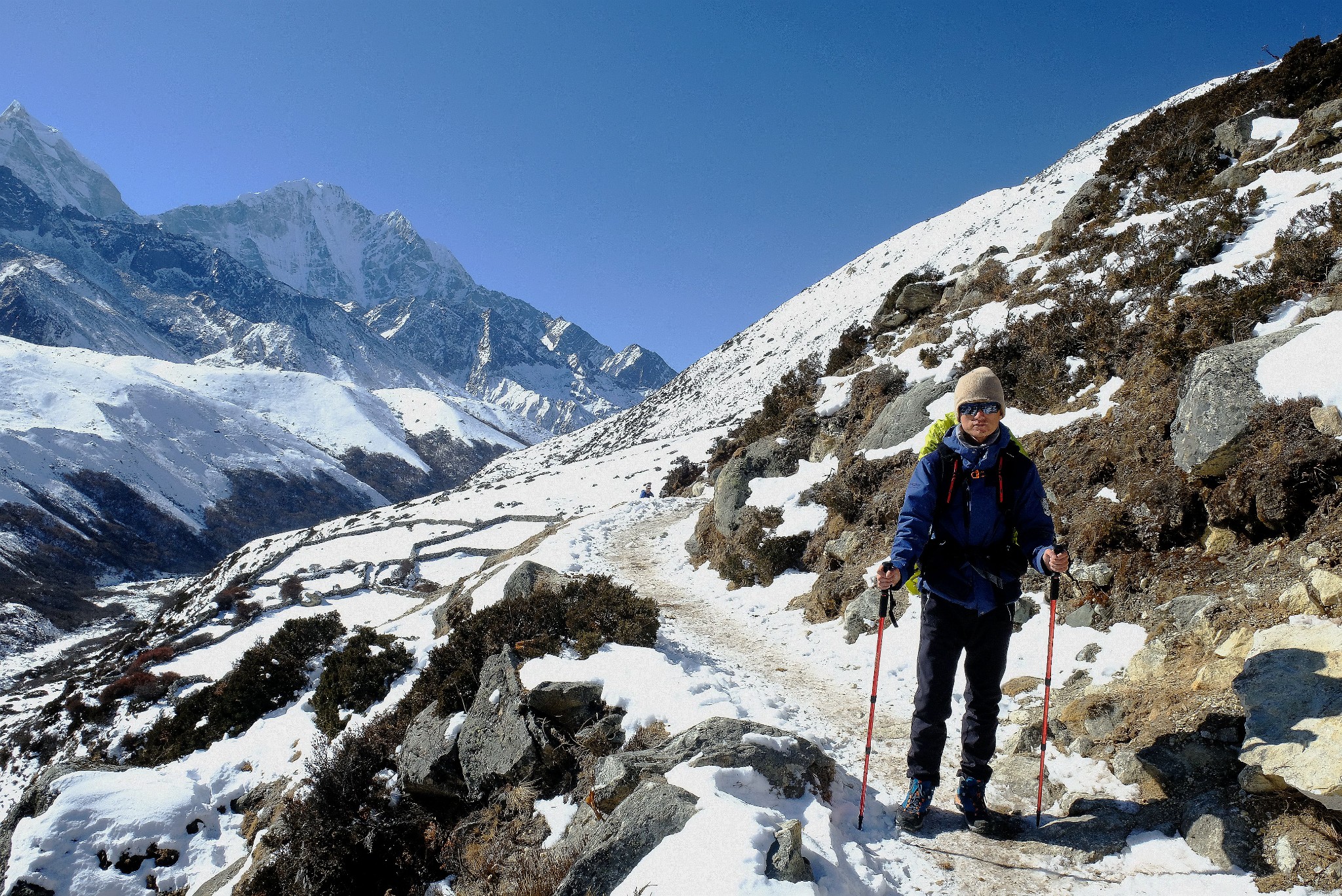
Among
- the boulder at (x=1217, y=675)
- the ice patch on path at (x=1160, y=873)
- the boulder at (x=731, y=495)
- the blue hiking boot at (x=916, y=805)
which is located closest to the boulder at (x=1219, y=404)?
the boulder at (x=1217, y=675)

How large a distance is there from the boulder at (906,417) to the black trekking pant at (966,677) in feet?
26.3

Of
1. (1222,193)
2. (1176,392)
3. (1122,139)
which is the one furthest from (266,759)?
(1122,139)

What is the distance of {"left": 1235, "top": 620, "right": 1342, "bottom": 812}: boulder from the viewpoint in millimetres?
3398

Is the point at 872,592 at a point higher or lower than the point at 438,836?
higher

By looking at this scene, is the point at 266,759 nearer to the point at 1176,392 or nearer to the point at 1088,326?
the point at 1176,392

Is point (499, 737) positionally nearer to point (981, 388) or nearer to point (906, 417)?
point (981, 388)

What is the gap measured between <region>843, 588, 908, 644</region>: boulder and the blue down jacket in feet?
14.3

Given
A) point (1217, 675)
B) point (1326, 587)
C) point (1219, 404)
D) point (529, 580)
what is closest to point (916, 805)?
point (1217, 675)

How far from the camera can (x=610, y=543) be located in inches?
710

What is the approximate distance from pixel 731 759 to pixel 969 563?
2348 mm

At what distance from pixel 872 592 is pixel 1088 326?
621 cm

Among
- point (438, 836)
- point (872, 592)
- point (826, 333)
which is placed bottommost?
point (438, 836)

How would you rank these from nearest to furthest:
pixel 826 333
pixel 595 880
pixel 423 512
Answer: pixel 595 880 → pixel 423 512 → pixel 826 333

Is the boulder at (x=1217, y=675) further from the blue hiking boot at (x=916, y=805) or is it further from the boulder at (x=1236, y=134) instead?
the boulder at (x=1236, y=134)
